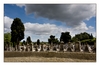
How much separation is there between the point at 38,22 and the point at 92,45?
1.60 metres

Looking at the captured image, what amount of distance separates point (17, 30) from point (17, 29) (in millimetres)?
28

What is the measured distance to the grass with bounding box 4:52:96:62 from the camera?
22.0ft

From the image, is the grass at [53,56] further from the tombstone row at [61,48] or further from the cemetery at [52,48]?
the tombstone row at [61,48]

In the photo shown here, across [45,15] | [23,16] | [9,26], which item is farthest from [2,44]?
[45,15]

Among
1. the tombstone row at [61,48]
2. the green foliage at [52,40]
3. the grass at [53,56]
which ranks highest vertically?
the green foliage at [52,40]

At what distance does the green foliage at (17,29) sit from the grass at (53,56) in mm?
454

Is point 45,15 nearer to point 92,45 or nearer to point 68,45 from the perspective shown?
point 68,45

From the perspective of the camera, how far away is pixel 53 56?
6.80 metres

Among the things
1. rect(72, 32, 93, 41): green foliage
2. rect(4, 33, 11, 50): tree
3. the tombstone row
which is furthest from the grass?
rect(72, 32, 93, 41): green foliage

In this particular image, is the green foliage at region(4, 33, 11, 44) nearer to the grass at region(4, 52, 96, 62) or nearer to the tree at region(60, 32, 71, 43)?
the grass at region(4, 52, 96, 62)

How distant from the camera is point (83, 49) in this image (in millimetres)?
6797

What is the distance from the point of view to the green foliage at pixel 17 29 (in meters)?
6.72

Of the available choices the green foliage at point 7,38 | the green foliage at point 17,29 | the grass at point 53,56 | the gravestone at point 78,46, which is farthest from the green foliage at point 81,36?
the green foliage at point 7,38

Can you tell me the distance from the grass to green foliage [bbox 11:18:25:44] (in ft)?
1.49
